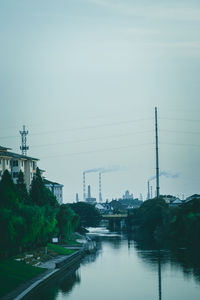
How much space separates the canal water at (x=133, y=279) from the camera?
53500 millimetres

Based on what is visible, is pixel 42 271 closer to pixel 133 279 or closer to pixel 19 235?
pixel 19 235

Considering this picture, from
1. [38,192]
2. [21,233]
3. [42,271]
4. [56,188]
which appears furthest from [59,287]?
[56,188]

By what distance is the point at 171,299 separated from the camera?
51.4 meters

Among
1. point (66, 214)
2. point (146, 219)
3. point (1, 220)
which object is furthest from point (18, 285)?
point (146, 219)

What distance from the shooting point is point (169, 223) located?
438 feet

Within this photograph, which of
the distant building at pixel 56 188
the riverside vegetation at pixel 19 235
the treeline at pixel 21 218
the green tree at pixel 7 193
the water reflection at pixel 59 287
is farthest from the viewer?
the distant building at pixel 56 188

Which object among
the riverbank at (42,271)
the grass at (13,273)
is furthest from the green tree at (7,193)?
the grass at (13,273)

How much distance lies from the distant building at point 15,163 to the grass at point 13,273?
49037 millimetres

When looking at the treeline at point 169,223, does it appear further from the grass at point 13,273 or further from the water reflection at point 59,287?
the grass at point 13,273

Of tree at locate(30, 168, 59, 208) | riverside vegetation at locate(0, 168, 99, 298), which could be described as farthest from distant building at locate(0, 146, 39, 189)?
riverside vegetation at locate(0, 168, 99, 298)

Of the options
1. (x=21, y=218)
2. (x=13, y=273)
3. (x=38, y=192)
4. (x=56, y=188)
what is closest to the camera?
(x=13, y=273)

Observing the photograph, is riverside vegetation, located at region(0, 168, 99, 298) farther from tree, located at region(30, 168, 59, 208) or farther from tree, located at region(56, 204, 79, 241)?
tree, located at region(56, 204, 79, 241)

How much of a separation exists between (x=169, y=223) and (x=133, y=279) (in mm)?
70192

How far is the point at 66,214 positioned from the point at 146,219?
2035 inches
